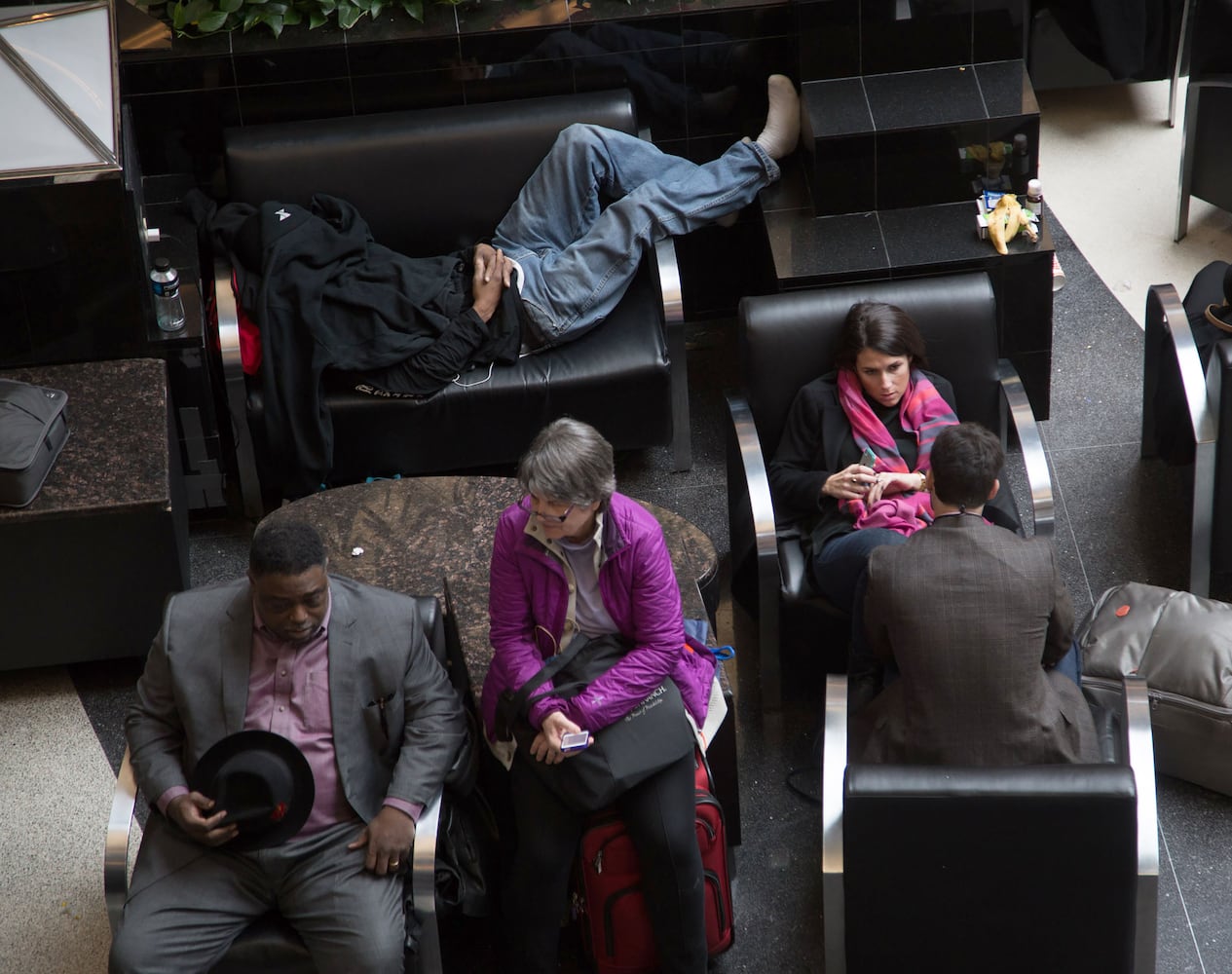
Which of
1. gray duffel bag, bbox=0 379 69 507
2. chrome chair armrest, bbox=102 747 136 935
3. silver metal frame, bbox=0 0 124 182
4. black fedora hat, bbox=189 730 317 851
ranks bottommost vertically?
chrome chair armrest, bbox=102 747 136 935

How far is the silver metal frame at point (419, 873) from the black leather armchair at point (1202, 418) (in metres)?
2.12

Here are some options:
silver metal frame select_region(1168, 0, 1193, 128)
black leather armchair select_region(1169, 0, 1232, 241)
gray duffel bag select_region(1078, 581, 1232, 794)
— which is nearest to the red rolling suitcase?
gray duffel bag select_region(1078, 581, 1232, 794)

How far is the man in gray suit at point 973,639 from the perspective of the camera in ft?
10.2

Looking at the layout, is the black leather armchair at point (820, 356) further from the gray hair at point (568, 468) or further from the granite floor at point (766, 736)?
the gray hair at point (568, 468)

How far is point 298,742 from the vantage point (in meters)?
3.20

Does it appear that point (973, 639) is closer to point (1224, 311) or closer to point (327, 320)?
point (1224, 311)

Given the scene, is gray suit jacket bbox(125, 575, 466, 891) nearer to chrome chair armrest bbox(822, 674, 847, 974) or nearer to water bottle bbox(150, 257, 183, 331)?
chrome chair armrest bbox(822, 674, 847, 974)

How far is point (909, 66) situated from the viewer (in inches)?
197

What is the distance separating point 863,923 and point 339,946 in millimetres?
981

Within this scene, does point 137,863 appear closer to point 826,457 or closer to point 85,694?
point 85,694

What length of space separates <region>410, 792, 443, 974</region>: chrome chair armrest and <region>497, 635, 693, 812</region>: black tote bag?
0.74 ft

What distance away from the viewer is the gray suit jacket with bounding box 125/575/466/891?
319 centimetres

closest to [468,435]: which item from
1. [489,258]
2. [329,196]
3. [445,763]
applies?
[489,258]

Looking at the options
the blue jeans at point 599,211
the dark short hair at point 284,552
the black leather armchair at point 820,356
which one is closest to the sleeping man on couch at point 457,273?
Answer: the blue jeans at point 599,211
